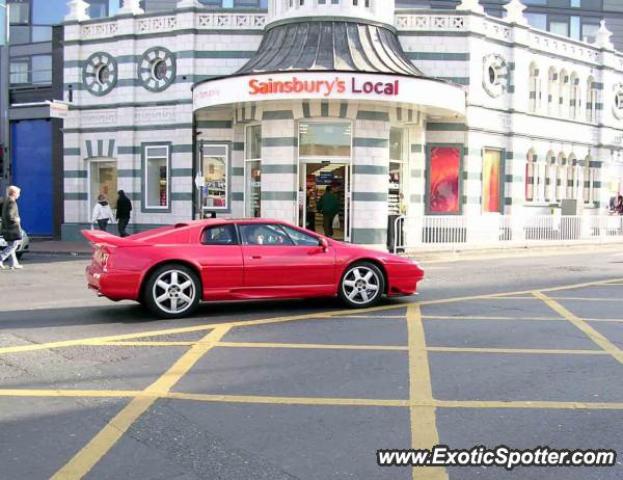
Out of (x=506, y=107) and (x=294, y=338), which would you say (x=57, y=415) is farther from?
(x=506, y=107)

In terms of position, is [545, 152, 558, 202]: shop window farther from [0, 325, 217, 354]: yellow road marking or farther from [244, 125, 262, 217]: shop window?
[0, 325, 217, 354]: yellow road marking

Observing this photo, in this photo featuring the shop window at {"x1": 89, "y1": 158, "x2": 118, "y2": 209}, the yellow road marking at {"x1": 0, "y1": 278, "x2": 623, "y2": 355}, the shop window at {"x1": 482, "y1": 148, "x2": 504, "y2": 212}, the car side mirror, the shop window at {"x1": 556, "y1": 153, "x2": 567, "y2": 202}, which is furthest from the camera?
the shop window at {"x1": 556, "y1": 153, "x2": 567, "y2": 202}

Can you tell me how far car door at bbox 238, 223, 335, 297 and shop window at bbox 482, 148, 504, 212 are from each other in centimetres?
1546

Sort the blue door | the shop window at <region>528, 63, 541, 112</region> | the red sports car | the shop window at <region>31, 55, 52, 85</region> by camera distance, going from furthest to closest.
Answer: the shop window at <region>31, 55, 52, 85</region>, the blue door, the shop window at <region>528, 63, 541, 112</region>, the red sports car

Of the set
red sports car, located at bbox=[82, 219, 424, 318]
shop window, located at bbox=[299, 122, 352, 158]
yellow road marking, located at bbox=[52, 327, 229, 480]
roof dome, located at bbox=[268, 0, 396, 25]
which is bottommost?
yellow road marking, located at bbox=[52, 327, 229, 480]

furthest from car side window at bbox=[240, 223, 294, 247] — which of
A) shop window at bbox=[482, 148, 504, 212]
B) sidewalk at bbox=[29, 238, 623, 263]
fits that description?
shop window at bbox=[482, 148, 504, 212]

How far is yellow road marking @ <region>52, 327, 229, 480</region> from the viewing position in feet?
13.5

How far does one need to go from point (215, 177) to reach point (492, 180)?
963 cm

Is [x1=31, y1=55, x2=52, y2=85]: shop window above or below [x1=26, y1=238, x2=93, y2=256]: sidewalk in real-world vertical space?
above

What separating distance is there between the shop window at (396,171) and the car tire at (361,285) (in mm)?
11933

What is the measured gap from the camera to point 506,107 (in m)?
24.3

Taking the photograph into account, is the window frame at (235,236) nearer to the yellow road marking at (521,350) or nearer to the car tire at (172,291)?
the car tire at (172,291)

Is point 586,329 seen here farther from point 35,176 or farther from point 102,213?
point 35,176

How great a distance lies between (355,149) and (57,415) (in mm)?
15743
